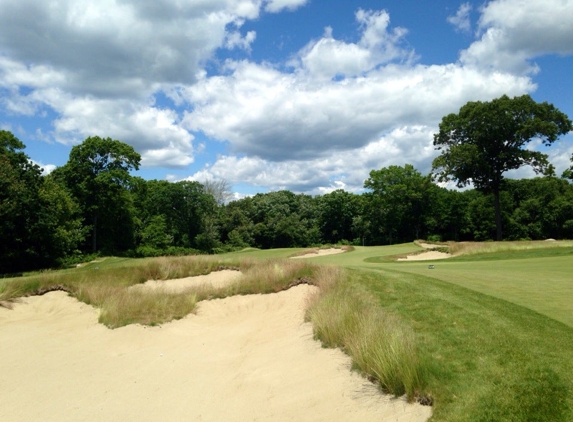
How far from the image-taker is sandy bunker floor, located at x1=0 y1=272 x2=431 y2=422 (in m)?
5.55

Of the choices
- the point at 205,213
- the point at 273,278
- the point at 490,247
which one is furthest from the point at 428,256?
the point at 205,213

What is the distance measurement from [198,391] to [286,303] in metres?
4.74

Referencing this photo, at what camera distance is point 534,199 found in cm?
6378

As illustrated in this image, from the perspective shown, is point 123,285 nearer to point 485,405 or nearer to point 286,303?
point 286,303

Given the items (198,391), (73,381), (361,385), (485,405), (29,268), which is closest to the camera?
(485,405)

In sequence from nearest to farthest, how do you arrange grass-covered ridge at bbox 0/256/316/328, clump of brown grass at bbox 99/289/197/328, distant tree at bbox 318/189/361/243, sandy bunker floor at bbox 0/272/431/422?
sandy bunker floor at bbox 0/272/431/422, clump of brown grass at bbox 99/289/197/328, grass-covered ridge at bbox 0/256/316/328, distant tree at bbox 318/189/361/243

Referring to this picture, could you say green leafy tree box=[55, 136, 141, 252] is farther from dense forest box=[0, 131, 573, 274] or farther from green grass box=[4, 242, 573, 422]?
green grass box=[4, 242, 573, 422]

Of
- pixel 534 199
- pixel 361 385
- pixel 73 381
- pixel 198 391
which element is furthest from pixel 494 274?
pixel 534 199

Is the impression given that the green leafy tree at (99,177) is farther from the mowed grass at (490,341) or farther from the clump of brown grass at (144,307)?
→ the mowed grass at (490,341)

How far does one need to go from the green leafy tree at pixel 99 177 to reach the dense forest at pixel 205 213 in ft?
0.37

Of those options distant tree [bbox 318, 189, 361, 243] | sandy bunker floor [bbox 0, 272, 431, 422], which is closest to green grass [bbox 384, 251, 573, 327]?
sandy bunker floor [bbox 0, 272, 431, 422]

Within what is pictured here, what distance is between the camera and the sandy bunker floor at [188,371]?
555cm

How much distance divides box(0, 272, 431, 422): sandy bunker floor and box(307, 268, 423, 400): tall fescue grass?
22 cm

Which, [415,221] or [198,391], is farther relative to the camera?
[415,221]
